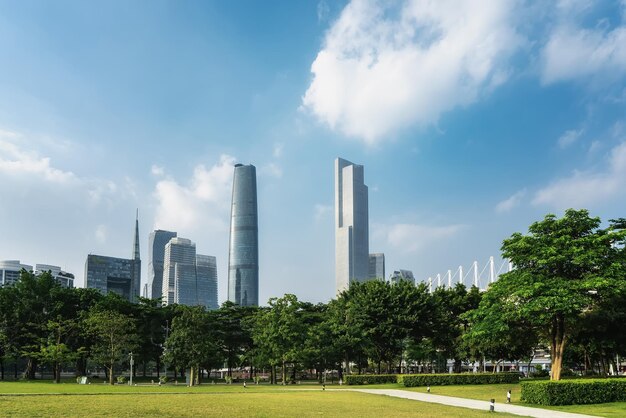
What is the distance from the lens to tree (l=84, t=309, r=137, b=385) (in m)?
61.3

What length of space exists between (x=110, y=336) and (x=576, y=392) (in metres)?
48.7

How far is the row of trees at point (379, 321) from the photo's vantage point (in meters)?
37.1

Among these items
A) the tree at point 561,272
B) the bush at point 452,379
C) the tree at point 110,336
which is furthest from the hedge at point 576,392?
the tree at point 110,336

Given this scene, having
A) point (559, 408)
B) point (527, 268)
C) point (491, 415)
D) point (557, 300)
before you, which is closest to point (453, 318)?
point (527, 268)

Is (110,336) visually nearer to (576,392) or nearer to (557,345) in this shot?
(557,345)

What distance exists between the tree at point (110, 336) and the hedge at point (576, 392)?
45.5 meters

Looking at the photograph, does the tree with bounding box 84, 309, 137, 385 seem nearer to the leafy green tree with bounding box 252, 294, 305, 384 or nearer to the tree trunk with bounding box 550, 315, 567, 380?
the leafy green tree with bounding box 252, 294, 305, 384

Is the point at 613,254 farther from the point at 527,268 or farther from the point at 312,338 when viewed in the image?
the point at 312,338

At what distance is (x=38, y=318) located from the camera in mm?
67688

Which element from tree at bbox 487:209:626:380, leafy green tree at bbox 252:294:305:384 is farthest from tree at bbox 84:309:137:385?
tree at bbox 487:209:626:380

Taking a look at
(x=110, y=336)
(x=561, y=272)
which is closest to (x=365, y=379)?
(x=561, y=272)

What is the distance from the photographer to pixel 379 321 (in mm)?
60562

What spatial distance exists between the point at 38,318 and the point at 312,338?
34495mm

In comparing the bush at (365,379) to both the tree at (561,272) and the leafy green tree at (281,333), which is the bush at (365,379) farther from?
the tree at (561,272)
